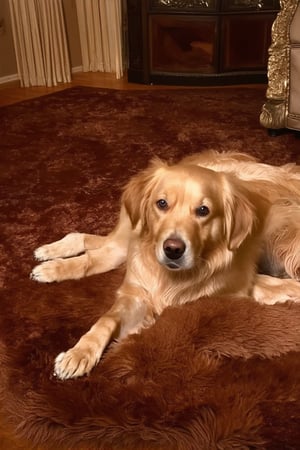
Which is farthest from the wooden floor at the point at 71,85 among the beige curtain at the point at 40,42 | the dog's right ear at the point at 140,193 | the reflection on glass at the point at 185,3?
the dog's right ear at the point at 140,193

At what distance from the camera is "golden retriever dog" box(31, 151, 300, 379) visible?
4.92ft

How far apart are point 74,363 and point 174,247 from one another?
40 cm

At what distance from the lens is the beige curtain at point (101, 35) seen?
5.00 metres

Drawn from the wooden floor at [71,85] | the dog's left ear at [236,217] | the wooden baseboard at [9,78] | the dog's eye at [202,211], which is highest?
the dog's eye at [202,211]

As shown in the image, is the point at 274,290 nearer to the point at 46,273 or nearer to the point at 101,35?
the point at 46,273

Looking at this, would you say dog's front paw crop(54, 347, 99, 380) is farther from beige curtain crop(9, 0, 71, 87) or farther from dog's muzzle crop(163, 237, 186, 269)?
beige curtain crop(9, 0, 71, 87)

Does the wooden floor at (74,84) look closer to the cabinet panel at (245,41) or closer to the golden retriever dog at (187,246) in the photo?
the cabinet panel at (245,41)

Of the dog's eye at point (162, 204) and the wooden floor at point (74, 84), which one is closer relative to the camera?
the dog's eye at point (162, 204)

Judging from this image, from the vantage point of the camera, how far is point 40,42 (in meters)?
4.77

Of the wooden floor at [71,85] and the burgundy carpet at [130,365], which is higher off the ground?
the burgundy carpet at [130,365]

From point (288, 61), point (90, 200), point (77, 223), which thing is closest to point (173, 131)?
point (288, 61)

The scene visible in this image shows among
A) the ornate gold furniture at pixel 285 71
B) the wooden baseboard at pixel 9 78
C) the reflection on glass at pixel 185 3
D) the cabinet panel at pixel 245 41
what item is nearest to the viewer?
the ornate gold furniture at pixel 285 71

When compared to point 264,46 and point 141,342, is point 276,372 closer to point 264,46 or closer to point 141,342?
point 141,342

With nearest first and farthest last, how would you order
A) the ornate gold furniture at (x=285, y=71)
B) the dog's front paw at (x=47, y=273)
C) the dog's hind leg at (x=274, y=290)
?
the dog's hind leg at (x=274, y=290) < the dog's front paw at (x=47, y=273) < the ornate gold furniture at (x=285, y=71)
